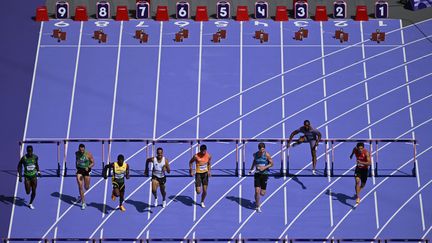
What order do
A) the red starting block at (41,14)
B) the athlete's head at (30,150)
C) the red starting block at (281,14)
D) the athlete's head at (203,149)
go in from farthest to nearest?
1. the red starting block at (41,14)
2. the red starting block at (281,14)
3. the athlete's head at (30,150)
4. the athlete's head at (203,149)

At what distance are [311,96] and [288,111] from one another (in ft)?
3.07

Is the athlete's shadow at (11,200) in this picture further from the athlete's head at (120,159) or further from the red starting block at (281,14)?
the red starting block at (281,14)

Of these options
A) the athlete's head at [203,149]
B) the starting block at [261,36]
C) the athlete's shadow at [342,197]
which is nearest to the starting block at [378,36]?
the starting block at [261,36]

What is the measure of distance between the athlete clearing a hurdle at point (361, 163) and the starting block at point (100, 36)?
32.1 ft

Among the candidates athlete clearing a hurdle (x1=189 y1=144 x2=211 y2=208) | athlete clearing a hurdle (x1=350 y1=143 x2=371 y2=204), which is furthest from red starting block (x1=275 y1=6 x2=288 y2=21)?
athlete clearing a hurdle (x1=189 y1=144 x2=211 y2=208)

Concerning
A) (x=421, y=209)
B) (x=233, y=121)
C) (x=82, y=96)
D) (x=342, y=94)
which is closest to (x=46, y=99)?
(x=82, y=96)

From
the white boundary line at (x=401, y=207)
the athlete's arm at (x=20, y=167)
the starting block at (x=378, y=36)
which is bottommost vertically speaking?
the white boundary line at (x=401, y=207)

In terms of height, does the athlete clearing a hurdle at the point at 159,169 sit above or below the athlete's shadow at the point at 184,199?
above

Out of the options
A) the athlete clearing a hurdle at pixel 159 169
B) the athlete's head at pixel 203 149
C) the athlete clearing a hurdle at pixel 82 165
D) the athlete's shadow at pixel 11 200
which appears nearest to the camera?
the athlete's head at pixel 203 149

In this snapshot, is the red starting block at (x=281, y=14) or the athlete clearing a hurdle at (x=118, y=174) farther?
the red starting block at (x=281, y=14)

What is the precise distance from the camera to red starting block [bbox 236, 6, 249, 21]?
43.1m

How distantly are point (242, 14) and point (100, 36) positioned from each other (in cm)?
427

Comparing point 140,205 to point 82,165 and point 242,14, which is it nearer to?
point 82,165

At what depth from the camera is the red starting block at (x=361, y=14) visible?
141 feet
